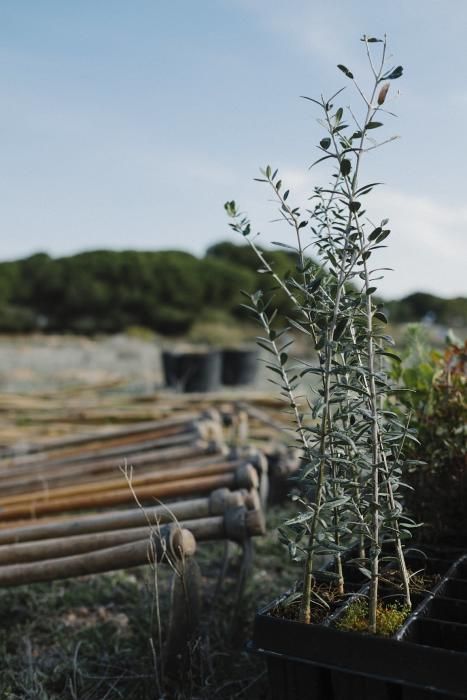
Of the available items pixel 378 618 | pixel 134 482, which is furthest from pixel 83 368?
pixel 378 618

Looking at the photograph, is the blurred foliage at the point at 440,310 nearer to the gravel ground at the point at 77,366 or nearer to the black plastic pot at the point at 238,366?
the gravel ground at the point at 77,366

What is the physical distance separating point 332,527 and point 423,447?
0.79 metres

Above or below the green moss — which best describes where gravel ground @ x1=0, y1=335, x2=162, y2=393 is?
below

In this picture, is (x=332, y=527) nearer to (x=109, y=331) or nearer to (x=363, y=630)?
(x=363, y=630)

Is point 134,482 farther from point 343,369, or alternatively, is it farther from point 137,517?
point 343,369

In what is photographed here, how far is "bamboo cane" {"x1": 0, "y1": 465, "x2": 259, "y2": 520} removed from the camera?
A: 2633 millimetres

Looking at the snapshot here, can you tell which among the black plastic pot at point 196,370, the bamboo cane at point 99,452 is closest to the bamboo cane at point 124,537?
the bamboo cane at point 99,452

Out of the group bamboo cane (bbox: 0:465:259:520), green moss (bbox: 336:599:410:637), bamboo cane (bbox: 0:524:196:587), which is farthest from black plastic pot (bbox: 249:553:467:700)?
bamboo cane (bbox: 0:465:259:520)

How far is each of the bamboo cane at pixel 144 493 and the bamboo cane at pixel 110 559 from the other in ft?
1.60

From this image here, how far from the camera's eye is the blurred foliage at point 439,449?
83.4 inches

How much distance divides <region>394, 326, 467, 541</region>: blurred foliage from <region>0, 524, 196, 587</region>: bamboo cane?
666 millimetres

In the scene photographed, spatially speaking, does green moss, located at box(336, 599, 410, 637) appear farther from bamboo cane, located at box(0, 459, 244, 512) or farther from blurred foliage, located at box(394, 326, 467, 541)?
bamboo cane, located at box(0, 459, 244, 512)

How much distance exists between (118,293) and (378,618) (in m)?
22.7

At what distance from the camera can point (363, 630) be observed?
4.89ft
